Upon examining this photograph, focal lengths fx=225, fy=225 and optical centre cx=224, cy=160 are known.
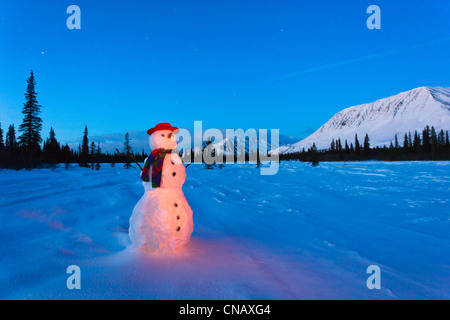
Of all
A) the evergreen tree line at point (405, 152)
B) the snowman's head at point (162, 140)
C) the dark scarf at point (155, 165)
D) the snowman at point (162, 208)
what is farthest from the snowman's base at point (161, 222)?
the evergreen tree line at point (405, 152)

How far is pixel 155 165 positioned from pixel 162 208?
61cm

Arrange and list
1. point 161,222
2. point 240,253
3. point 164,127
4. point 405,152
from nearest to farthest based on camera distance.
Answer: point 161,222 < point 240,253 < point 164,127 < point 405,152

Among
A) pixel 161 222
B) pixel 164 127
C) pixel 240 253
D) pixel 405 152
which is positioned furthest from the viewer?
pixel 405 152

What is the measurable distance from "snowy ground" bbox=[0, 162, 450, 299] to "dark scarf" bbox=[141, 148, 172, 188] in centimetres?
100

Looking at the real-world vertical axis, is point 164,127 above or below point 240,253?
above

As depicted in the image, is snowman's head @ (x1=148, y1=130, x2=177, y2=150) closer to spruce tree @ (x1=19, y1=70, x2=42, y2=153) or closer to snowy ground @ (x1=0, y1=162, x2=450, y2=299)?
snowy ground @ (x1=0, y1=162, x2=450, y2=299)

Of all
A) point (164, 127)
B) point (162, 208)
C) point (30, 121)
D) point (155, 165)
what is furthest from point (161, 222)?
point (30, 121)

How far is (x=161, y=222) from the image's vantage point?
9.83 feet

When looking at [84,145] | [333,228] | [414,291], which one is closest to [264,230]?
[333,228]

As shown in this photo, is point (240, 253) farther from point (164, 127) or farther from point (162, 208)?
point (164, 127)

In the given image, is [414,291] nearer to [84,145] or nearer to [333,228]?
[333,228]

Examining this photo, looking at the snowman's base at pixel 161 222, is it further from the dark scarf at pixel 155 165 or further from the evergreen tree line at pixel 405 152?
the evergreen tree line at pixel 405 152

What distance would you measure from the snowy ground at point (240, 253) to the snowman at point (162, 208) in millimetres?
204
